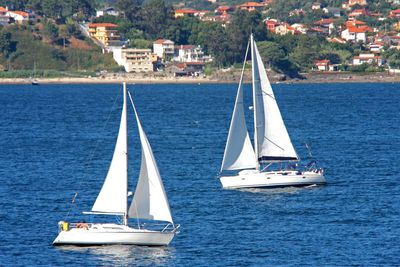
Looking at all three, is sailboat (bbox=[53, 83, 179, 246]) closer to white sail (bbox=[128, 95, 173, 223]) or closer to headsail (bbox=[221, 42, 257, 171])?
white sail (bbox=[128, 95, 173, 223])

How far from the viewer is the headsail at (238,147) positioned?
224ft

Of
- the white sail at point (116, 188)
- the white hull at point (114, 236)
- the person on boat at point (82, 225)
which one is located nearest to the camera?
the white hull at point (114, 236)

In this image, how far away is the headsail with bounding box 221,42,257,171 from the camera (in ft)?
224

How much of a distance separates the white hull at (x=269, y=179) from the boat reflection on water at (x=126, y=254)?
1787 centimetres

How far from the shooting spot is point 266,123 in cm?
7031

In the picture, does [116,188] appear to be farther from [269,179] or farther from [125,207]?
[269,179]

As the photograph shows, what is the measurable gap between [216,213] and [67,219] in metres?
7.47

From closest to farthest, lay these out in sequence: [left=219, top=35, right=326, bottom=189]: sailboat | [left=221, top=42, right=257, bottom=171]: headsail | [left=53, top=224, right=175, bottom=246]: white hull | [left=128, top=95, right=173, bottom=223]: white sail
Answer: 1. [left=53, top=224, right=175, bottom=246]: white hull
2. [left=128, top=95, right=173, bottom=223]: white sail
3. [left=219, top=35, right=326, bottom=189]: sailboat
4. [left=221, top=42, right=257, bottom=171]: headsail

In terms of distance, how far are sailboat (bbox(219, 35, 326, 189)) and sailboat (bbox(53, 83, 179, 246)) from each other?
687 inches

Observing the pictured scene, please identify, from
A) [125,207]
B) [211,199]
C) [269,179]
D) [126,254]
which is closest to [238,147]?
[269,179]

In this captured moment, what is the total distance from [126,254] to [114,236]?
99cm

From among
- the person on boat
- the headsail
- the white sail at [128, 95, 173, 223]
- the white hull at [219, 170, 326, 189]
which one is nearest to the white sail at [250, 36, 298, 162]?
the headsail

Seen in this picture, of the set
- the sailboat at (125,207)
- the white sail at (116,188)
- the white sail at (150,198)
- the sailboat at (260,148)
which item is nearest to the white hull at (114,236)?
the sailboat at (125,207)

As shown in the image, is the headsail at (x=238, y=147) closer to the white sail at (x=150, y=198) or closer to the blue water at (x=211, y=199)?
the blue water at (x=211, y=199)
